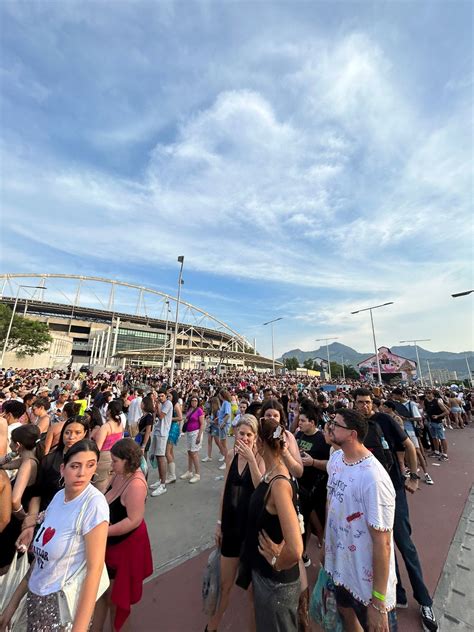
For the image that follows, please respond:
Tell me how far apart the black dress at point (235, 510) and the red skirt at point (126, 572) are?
70cm

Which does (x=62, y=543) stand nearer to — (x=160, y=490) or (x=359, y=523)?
(x=359, y=523)

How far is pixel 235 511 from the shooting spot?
88.7 inches

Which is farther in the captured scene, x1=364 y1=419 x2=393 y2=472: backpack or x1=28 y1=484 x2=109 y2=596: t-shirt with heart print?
x1=364 y1=419 x2=393 y2=472: backpack

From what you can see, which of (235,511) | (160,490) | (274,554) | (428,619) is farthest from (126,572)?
(160,490)

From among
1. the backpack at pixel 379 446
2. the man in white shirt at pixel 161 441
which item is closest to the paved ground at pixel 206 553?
the man in white shirt at pixel 161 441

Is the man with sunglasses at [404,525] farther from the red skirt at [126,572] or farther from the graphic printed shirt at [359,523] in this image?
the red skirt at [126,572]

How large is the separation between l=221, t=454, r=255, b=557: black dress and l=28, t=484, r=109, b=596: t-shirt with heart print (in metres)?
1.04

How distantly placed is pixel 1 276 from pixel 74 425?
4314 inches

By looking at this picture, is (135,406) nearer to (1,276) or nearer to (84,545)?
(84,545)

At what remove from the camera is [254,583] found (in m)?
1.78

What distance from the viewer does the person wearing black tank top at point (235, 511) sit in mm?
2160

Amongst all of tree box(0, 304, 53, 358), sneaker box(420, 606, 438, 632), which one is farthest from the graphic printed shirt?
tree box(0, 304, 53, 358)

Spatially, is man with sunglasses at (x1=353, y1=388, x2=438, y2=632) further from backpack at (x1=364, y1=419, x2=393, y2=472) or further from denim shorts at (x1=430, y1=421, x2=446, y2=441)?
denim shorts at (x1=430, y1=421, x2=446, y2=441)

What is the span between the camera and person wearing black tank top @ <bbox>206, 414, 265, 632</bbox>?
216cm
